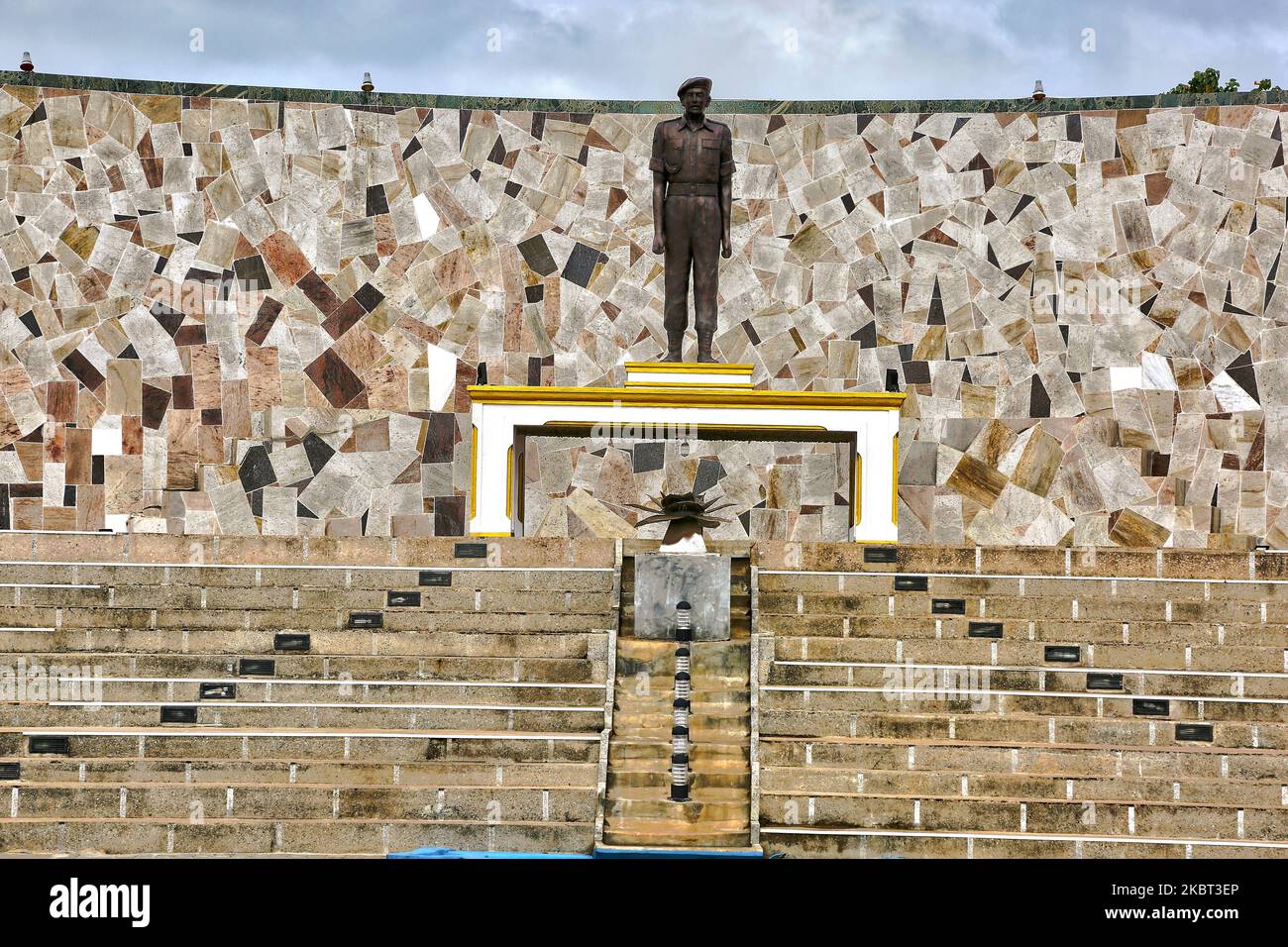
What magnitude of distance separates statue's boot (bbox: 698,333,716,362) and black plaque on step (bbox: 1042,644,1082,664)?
3.64 m

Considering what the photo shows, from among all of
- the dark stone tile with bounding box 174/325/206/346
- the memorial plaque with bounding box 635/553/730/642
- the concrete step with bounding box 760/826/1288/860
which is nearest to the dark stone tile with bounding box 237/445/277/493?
the dark stone tile with bounding box 174/325/206/346

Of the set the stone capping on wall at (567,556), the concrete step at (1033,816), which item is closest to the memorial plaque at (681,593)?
the stone capping on wall at (567,556)

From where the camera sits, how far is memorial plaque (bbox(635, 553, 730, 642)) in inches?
396

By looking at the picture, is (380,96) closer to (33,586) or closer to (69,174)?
(69,174)

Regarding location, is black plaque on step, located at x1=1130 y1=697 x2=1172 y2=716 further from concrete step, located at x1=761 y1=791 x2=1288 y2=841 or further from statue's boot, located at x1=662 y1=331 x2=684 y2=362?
statue's boot, located at x1=662 y1=331 x2=684 y2=362

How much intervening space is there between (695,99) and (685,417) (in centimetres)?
223

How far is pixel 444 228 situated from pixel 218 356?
7.51ft

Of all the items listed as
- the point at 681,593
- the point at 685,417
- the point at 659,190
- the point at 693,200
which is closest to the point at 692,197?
the point at 693,200

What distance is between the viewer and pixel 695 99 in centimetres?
1233

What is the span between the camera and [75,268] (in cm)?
1571

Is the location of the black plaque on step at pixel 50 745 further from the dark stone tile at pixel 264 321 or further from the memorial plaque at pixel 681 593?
the dark stone tile at pixel 264 321

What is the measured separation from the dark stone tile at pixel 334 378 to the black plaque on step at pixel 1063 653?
25.1 feet

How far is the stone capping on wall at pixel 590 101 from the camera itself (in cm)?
1577

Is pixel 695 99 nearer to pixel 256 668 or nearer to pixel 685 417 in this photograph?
pixel 685 417
